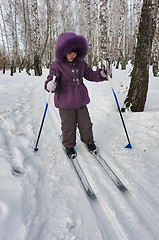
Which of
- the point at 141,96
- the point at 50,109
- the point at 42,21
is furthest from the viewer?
the point at 42,21

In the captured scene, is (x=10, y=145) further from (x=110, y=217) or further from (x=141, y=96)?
(x=141, y=96)

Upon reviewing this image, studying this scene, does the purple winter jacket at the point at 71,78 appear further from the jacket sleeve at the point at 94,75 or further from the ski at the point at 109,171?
the ski at the point at 109,171

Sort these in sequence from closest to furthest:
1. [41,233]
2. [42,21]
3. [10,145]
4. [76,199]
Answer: [41,233], [76,199], [10,145], [42,21]

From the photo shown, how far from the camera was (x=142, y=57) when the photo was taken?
3.48 meters

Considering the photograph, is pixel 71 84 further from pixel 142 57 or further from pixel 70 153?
pixel 142 57

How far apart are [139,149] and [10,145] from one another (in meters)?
2.24

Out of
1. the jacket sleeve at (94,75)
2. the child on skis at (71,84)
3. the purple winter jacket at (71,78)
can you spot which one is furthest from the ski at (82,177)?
A: the jacket sleeve at (94,75)

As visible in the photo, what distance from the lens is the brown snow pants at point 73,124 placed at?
258 centimetres

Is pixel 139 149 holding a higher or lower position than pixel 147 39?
lower

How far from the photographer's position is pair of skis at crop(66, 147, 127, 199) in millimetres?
1907

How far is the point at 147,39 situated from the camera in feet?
10.9

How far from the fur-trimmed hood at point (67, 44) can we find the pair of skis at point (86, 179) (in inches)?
65.2

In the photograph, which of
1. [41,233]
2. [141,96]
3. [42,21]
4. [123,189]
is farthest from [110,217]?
[42,21]

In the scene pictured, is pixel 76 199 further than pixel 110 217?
Yes
